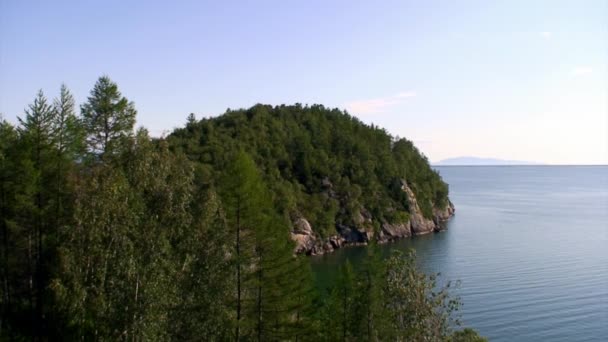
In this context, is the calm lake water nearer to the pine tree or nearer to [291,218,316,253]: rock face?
[291,218,316,253]: rock face

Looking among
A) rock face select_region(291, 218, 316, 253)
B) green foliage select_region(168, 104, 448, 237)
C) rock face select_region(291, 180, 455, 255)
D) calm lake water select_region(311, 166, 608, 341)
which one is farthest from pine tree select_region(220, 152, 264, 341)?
rock face select_region(291, 218, 316, 253)

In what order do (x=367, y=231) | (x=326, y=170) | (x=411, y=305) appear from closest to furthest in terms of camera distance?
(x=411, y=305) → (x=367, y=231) → (x=326, y=170)

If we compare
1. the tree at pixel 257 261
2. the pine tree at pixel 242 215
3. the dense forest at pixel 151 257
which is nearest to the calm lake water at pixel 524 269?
the dense forest at pixel 151 257

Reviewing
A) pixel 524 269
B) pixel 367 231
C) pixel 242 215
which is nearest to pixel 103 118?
pixel 242 215

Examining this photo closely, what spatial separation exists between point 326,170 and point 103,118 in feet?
236

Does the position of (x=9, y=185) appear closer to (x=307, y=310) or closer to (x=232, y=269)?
(x=232, y=269)

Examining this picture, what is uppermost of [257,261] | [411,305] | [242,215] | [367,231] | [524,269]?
[242,215]

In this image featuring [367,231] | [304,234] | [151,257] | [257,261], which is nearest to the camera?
[151,257]

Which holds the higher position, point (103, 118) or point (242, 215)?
point (103, 118)

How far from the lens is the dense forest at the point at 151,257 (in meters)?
18.8

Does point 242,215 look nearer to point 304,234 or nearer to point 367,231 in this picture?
point 304,234

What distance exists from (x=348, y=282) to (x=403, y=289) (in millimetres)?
7471

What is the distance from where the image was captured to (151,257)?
18.6 metres

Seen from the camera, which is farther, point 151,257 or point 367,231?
point 367,231
